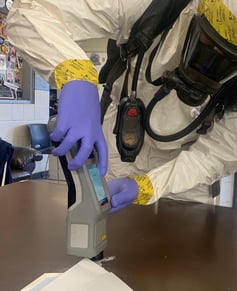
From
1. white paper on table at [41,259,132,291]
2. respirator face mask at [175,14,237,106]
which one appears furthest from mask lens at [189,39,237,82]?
white paper on table at [41,259,132,291]

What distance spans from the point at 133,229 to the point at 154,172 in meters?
0.18

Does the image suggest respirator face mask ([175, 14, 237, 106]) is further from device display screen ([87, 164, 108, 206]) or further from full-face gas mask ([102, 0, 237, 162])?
device display screen ([87, 164, 108, 206])

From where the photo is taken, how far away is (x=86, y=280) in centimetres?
60

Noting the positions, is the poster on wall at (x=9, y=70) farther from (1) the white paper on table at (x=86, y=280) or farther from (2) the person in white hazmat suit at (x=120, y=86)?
(1) the white paper on table at (x=86, y=280)

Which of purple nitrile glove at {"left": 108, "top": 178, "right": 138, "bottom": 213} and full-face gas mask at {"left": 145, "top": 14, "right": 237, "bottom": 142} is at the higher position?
full-face gas mask at {"left": 145, "top": 14, "right": 237, "bottom": 142}

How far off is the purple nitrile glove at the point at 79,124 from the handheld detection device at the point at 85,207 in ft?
0.05

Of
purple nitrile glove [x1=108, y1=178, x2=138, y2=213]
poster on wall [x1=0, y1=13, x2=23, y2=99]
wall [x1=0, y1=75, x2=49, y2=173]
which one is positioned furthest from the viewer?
wall [x1=0, y1=75, x2=49, y2=173]

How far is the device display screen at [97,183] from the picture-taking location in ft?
2.04

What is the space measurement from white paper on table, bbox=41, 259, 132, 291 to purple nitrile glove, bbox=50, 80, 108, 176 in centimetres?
16

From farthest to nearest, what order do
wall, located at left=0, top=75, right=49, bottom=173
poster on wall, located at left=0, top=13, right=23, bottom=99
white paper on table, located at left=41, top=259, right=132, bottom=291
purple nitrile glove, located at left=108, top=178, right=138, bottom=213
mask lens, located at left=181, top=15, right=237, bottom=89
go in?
1. wall, located at left=0, top=75, right=49, bottom=173
2. poster on wall, located at left=0, top=13, right=23, bottom=99
3. mask lens, located at left=181, top=15, right=237, bottom=89
4. purple nitrile glove, located at left=108, top=178, right=138, bottom=213
5. white paper on table, located at left=41, top=259, right=132, bottom=291

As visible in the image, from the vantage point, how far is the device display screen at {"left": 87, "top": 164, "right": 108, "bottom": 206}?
62 centimetres

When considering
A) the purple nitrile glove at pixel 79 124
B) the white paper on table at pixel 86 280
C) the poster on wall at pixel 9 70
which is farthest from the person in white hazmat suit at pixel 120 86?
the poster on wall at pixel 9 70

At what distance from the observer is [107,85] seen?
1.14 meters

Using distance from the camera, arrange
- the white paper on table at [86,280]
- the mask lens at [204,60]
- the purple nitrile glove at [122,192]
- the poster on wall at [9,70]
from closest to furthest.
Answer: the white paper on table at [86,280] → the purple nitrile glove at [122,192] → the mask lens at [204,60] → the poster on wall at [9,70]
